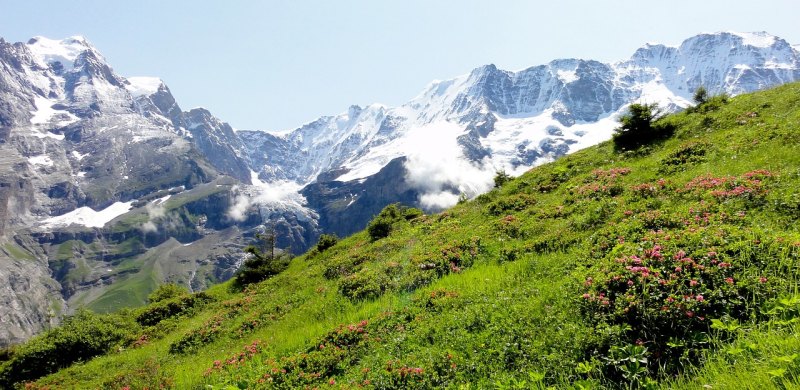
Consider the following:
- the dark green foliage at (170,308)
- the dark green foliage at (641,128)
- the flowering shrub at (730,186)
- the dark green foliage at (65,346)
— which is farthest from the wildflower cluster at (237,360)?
the dark green foliage at (641,128)

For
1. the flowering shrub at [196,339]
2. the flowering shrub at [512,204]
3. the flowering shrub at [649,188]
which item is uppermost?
the flowering shrub at [649,188]

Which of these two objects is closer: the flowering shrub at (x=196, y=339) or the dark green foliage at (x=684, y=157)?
the flowering shrub at (x=196, y=339)

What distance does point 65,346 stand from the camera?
71.0 ft

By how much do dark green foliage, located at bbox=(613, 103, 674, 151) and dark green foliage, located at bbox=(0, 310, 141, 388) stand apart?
1327 inches

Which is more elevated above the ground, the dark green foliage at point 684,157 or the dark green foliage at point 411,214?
the dark green foliage at point 684,157

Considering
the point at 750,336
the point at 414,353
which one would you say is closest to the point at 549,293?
the point at 414,353

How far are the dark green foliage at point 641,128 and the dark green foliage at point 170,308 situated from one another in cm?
3141

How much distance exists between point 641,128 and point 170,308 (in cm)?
3470

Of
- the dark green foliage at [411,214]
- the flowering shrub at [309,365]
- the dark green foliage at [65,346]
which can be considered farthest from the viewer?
the dark green foliage at [411,214]

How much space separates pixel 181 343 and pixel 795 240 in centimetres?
2340

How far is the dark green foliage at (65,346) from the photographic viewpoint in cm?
2056

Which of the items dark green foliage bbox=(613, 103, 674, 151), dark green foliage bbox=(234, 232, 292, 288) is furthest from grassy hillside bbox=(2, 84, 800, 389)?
dark green foliage bbox=(234, 232, 292, 288)

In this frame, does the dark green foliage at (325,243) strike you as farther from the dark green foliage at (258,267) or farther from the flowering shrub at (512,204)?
the flowering shrub at (512,204)

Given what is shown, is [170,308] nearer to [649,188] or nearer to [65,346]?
[65,346]
